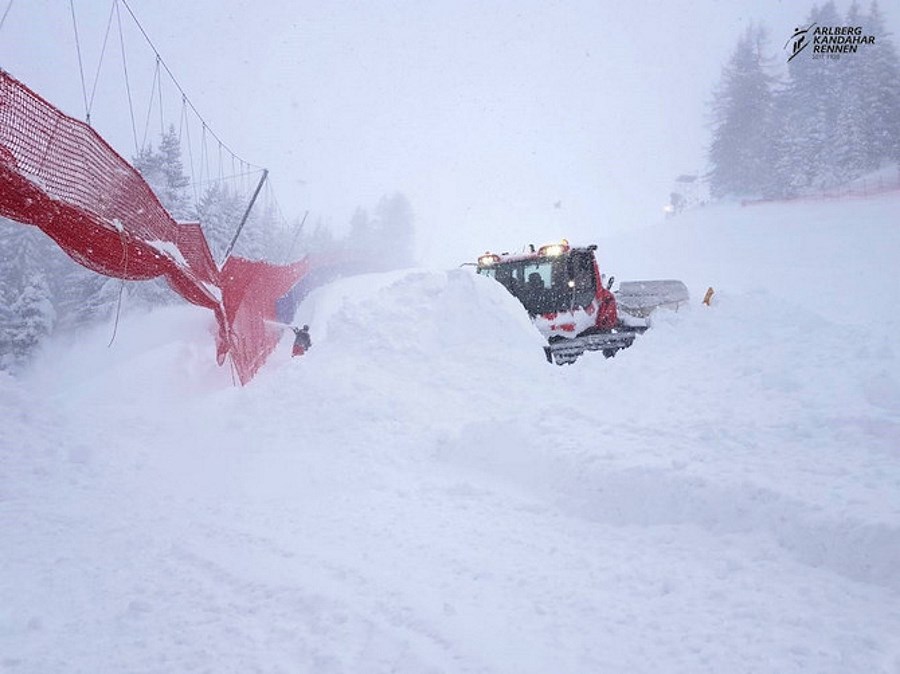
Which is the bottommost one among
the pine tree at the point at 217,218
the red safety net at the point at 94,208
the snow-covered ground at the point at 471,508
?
the snow-covered ground at the point at 471,508

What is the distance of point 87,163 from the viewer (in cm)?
584

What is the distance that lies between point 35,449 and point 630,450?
6.00 metres

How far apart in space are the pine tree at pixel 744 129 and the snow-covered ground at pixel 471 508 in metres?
40.2

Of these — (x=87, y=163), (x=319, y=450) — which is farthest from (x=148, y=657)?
(x=87, y=163)

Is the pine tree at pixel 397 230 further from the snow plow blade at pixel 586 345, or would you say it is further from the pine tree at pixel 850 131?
the snow plow blade at pixel 586 345

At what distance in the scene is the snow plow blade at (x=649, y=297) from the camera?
11922 mm

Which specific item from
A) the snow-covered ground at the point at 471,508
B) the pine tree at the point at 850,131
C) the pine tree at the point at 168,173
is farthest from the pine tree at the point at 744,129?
the pine tree at the point at 168,173

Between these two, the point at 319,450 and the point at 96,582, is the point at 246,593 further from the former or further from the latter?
the point at 319,450

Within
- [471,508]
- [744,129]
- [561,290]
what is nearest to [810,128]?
[744,129]

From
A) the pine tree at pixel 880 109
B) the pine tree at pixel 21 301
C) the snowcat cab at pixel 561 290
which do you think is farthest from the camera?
the pine tree at pixel 880 109

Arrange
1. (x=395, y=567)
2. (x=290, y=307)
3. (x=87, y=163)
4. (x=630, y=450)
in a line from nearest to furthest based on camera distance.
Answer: (x=395, y=567) → (x=630, y=450) → (x=87, y=163) → (x=290, y=307)

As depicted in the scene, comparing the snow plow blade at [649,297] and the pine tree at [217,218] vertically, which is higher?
the pine tree at [217,218]

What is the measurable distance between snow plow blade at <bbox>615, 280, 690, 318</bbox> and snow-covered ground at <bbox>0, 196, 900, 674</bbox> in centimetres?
332

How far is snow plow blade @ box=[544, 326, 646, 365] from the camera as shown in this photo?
8.71 meters
